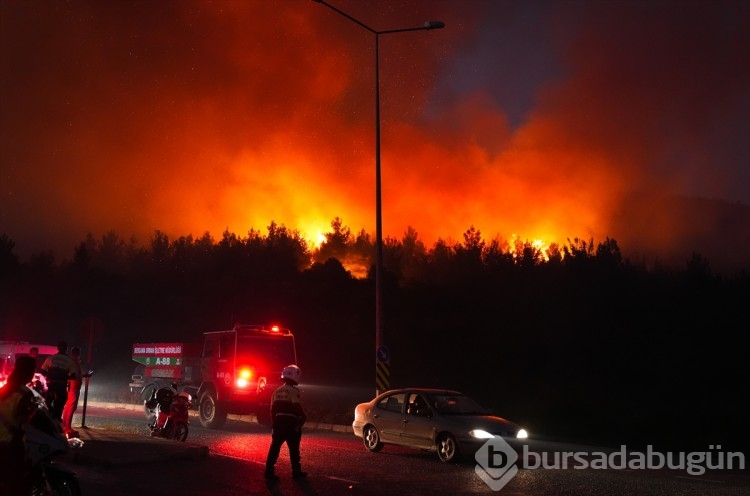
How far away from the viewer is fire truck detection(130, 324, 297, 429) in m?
19.5

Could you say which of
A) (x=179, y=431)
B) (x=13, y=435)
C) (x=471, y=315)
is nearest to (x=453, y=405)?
(x=179, y=431)

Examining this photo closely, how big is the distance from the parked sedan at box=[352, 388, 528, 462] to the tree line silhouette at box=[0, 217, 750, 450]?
642cm

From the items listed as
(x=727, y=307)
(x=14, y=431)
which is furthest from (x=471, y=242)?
(x=14, y=431)

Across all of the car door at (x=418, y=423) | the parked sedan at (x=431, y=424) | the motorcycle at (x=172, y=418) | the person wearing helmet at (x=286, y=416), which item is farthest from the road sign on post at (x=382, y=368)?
the person wearing helmet at (x=286, y=416)

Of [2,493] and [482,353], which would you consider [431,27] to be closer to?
[2,493]

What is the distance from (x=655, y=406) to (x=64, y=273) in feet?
212

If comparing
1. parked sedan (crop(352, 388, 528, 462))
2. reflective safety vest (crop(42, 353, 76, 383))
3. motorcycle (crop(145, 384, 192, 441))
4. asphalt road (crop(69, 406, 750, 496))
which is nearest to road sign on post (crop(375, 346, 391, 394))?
parked sedan (crop(352, 388, 528, 462))

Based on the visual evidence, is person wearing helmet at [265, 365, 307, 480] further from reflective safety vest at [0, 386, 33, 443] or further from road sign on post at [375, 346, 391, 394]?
road sign on post at [375, 346, 391, 394]

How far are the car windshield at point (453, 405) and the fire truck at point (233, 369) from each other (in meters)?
6.36

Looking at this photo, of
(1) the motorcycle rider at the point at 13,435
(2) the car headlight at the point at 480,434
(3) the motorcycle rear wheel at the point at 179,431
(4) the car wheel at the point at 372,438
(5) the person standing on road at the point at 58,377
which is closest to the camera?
(1) the motorcycle rider at the point at 13,435

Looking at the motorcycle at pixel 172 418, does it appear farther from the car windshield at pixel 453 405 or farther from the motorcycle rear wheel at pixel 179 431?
the car windshield at pixel 453 405

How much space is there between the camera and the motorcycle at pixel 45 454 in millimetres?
6414

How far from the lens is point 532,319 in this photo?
53000 mm

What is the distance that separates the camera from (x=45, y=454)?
6.46 m
